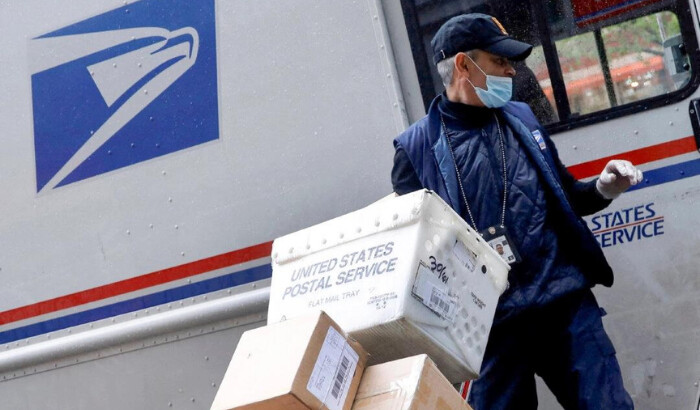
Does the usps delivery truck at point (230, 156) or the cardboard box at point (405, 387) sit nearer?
the cardboard box at point (405, 387)

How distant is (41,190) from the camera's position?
16.3 ft

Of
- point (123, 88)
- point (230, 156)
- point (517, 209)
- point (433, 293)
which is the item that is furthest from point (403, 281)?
point (123, 88)

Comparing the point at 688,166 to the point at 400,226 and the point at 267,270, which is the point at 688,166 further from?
the point at 267,270

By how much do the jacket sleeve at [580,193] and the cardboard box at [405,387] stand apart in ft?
2.95

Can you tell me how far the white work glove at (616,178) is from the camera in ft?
10.5

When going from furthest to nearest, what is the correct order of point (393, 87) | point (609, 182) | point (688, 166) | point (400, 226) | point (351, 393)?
point (393, 87) < point (688, 166) < point (609, 182) < point (400, 226) < point (351, 393)

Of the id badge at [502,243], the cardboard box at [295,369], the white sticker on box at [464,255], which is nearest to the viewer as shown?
the cardboard box at [295,369]

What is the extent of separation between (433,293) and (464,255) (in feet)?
0.66

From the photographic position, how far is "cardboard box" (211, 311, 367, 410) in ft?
8.65

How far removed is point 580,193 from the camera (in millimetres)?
3453

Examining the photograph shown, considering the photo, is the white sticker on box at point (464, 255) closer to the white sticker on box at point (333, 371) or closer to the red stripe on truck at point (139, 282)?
the white sticker on box at point (333, 371)

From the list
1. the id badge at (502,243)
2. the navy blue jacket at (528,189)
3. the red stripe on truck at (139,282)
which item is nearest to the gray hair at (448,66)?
the navy blue jacket at (528,189)

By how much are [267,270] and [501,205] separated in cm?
139

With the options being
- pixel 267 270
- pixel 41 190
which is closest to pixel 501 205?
pixel 267 270
